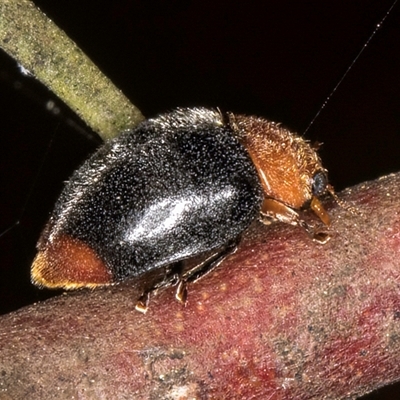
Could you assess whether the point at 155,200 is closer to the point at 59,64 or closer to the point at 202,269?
the point at 202,269

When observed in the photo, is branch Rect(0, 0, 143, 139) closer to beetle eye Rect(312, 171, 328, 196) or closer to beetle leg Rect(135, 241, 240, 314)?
beetle leg Rect(135, 241, 240, 314)

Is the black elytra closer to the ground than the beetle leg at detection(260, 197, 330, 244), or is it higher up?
higher up

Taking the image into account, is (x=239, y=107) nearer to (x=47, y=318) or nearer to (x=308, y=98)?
(x=308, y=98)

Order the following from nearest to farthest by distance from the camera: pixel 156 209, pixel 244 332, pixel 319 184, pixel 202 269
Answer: pixel 244 332
pixel 202 269
pixel 156 209
pixel 319 184

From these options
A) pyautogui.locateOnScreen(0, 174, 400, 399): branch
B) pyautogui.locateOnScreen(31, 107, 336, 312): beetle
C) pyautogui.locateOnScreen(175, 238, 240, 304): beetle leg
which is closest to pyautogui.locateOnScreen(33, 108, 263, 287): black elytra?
pyautogui.locateOnScreen(31, 107, 336, 312): beetle

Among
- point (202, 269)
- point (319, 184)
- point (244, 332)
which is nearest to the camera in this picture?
point (244, 332)

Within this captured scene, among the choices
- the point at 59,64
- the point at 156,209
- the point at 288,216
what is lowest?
the point at 288,216

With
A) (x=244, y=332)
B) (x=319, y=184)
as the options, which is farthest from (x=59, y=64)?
(x=319, y=184)

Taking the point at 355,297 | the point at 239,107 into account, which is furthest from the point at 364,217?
the point at 239,107
